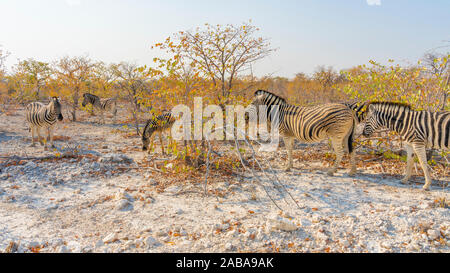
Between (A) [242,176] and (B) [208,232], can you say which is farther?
(A) [242,176]

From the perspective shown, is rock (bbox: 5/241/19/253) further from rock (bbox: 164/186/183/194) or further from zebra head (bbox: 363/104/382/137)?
zebra head (bbox: 363/104/382/137)

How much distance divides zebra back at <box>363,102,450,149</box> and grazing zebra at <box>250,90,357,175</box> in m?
0.46

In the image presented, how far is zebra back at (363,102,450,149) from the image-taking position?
452 centimetres

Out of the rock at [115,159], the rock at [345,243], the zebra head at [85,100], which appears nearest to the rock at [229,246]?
the rock at [345,243]

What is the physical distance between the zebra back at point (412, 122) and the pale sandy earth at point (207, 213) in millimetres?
947

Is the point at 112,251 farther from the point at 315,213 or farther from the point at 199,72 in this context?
the point at 199,72

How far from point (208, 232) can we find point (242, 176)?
2.22 meters

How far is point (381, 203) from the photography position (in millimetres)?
4309

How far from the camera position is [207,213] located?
13.4 feet

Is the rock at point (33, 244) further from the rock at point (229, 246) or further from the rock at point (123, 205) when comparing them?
the rock at point (229, 246)

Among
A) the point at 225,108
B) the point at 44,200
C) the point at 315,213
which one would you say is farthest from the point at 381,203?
the point at 44,200

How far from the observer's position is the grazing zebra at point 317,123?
546cm

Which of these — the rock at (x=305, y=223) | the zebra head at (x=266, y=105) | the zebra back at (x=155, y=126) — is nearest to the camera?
the rock at (x=305, y=223)

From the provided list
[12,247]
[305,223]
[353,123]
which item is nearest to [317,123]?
[353,123]
